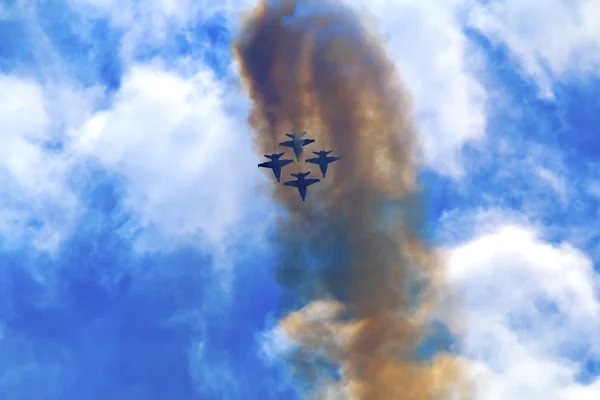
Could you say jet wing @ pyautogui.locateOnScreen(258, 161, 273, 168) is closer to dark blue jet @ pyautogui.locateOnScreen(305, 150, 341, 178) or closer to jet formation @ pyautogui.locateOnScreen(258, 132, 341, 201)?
jet formation @ pyautogui.locateOnScreen(258, 132, 341, 201)

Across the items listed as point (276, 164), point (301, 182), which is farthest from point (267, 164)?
point (301, 182)

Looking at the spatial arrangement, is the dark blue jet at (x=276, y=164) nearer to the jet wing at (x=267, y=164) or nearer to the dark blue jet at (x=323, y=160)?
the jet wing at (x=267, y=164)

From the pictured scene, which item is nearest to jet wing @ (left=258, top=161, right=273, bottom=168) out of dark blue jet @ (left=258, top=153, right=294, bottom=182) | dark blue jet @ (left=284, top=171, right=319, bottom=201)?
dark blue jet @ (left=258, top=153, right=294, bottom=182)

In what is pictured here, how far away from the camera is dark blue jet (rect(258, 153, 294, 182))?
123500 millimetres

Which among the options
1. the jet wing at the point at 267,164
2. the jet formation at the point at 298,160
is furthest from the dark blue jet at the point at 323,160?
the jet wing at the point at 267,164

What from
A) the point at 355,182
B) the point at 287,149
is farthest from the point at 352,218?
the point at 287,149

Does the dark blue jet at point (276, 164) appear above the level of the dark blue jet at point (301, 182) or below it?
above

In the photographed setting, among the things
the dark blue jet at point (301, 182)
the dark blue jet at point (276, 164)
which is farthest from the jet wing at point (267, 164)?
the dark blue jet at point (301, 182)

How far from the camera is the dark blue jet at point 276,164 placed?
123500mm

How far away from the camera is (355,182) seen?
389 feet

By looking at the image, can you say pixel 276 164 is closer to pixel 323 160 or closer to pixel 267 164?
pixel 267 164

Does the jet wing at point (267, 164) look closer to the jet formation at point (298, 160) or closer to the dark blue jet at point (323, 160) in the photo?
Answer: the jet formation at point (298, 160)

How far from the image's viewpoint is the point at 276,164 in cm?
12388

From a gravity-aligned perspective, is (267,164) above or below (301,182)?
above
